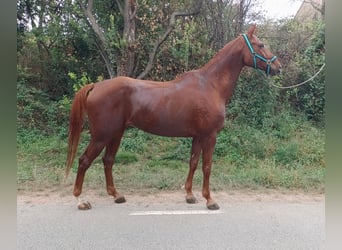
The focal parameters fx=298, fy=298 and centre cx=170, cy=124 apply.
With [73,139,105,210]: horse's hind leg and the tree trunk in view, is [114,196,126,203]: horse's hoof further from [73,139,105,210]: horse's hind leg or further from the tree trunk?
the tree trunk

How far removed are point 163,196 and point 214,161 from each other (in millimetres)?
2095

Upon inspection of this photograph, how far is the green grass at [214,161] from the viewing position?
15.3ft

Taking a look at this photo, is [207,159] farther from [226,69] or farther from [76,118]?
[76,118]

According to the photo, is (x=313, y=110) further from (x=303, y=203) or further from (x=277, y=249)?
(x=277, y=249)

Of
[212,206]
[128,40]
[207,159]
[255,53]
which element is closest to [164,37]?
[128,40]

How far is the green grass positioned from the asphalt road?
2.46ft

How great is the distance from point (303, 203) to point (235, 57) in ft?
6.96

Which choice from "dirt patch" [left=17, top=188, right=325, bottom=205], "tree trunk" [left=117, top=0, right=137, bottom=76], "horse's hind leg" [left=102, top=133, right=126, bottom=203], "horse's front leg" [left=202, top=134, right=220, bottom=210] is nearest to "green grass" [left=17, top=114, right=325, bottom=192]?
"dirt patch" [left=17, top=188, right=325, bottom=205]

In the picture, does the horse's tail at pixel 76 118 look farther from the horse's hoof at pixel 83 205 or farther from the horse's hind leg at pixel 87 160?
the horse's hoof at pixel 83 205

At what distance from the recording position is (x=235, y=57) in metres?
3.97

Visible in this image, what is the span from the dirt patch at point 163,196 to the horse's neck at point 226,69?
54.3 inches

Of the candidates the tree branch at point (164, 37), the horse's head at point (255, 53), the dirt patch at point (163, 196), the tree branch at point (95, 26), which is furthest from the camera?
the tree branch at point (95, 26)

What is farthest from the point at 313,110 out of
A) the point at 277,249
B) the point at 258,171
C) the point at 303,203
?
the point at 277,249

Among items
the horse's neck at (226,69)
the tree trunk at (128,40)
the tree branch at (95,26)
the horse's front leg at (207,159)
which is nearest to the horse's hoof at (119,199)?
the horse's front leg at (207,159)
